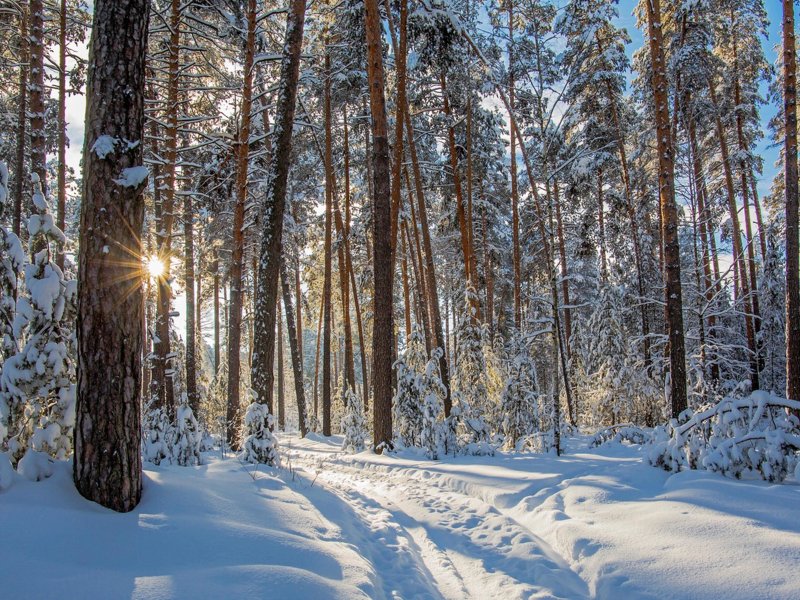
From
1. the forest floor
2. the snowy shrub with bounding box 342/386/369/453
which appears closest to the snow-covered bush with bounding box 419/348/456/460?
the snowy shrub with bounding box 342/386/369/453

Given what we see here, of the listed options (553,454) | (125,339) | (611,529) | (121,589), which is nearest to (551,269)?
(553,454)

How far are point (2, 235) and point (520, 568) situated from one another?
5255mm

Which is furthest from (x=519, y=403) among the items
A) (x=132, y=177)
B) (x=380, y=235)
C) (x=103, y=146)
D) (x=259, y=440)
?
(x=103, y=146)

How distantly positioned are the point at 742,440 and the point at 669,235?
220 inches

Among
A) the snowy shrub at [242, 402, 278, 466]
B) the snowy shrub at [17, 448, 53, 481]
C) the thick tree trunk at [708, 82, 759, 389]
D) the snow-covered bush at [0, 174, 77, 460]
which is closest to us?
the snowy shrub at [17, 448, 53, 481]

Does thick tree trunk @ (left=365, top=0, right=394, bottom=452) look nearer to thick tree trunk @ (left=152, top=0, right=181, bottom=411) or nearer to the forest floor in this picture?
the forest floor

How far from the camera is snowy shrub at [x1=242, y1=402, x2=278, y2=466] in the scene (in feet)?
21.8

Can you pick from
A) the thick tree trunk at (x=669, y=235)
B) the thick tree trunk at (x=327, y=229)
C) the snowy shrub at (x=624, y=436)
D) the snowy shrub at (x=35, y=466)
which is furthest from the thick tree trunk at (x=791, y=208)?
the snowy shrub at (x=35, y=466)

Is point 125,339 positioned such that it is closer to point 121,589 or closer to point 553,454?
point 121,589

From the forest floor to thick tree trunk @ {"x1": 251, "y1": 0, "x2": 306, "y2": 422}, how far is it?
2.09m

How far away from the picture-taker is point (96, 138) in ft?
10.8

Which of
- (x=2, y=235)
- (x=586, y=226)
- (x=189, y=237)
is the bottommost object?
(x=2, y=235)

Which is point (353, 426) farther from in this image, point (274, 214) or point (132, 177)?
point (132, 177)

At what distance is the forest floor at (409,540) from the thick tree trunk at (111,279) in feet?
0.91
